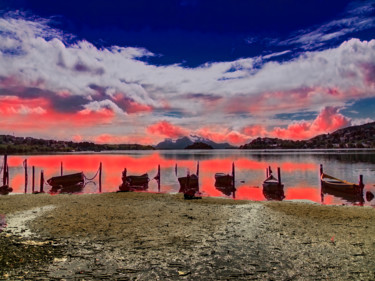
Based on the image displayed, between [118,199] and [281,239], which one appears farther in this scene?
[118,199]

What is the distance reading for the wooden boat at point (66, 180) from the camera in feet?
155

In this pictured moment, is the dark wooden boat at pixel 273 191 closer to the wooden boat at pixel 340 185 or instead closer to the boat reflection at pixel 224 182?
the boat reflection at pixel 224 182

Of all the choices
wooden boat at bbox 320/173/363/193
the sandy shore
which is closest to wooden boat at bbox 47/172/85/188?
the sandy shore

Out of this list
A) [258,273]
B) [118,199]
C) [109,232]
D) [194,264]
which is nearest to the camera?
[258,273]

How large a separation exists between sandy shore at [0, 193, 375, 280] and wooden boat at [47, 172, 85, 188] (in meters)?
27.7

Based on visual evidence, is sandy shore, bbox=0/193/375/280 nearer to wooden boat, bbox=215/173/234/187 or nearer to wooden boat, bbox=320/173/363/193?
wooden boat, bbox=320/173/363/193

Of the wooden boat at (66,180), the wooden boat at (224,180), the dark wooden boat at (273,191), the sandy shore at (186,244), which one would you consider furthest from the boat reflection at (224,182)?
the sandy shore at (186,244)

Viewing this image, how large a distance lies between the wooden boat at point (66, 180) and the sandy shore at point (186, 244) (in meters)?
27.7

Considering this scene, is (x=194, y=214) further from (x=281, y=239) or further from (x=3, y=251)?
(x=3, y=251)

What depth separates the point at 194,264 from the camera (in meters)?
10.9

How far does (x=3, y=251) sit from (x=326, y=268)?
40.6 feet

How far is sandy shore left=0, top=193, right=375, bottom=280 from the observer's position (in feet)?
33.5

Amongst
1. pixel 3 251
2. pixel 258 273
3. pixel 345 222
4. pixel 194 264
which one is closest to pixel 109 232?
pixel 3 251

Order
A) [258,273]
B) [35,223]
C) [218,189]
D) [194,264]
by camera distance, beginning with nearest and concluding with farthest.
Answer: [258,273]
[194,264]
[35,223]
[218,189]
